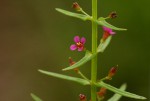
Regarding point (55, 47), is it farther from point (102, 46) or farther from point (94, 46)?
point (94, 46)

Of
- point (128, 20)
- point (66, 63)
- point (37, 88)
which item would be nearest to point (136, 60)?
point (128, 20)

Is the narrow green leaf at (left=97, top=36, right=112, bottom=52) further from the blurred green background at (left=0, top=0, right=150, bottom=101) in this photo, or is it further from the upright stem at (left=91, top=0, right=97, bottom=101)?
the blurred green background at (left=0, top=0, right=150, bottom=101)

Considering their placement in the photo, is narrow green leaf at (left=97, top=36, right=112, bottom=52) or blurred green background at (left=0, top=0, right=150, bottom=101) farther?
blurred green background at (left=0, top=0, right=150, bottom=101)

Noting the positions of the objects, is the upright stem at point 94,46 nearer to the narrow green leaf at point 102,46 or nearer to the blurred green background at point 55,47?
the narrow green leaf at point 102,46

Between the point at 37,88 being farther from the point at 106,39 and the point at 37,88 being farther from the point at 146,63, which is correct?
the point at 106,39

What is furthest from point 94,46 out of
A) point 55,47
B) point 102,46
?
point 55,47

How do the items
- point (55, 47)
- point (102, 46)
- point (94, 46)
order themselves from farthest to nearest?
point (55, 47) → point (102, 46) → point (94, 46)

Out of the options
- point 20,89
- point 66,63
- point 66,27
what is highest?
point 66,27

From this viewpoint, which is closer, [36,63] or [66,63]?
[66,63]

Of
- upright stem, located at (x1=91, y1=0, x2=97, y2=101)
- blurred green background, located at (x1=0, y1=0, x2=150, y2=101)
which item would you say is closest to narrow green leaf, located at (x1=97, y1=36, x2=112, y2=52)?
upright stem, located at (x1=91, y1=0, x2=97, y2=101)
